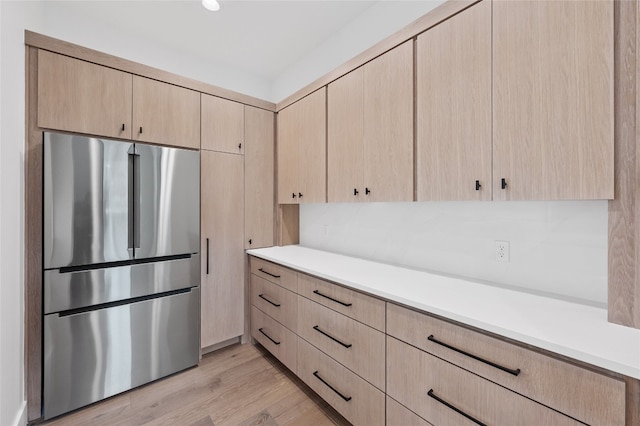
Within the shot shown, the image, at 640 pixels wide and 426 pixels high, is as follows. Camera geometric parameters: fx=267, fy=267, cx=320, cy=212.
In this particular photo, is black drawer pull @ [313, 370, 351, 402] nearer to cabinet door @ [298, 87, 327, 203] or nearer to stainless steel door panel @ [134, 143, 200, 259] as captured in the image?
cabinet door @ [298, 87, 327, 203]

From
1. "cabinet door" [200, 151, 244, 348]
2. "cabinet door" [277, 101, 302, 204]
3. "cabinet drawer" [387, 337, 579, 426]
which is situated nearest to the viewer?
"cabinet drawer" [387, 337, 579, 426]

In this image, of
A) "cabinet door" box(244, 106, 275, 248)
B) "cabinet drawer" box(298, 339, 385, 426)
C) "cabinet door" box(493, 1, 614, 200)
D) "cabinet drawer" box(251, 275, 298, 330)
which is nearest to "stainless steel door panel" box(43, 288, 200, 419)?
"cabinet drawer" box(251, 275, 298, 330)

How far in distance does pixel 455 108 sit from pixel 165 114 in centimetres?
217

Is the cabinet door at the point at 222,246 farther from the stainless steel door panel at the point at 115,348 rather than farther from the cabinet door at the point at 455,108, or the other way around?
the cabinet door at the point at 455,108

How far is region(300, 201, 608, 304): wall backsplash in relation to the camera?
1.21m

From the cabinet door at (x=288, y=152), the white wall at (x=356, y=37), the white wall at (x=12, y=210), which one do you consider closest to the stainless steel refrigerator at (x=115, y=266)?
the white wall at (x=12, y=210)

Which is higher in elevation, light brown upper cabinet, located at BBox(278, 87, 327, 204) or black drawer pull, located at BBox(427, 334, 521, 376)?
light brown upper cabinet, located at BBox(278, 87, 327, 204)

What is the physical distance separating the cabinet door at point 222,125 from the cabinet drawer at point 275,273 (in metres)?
1.11

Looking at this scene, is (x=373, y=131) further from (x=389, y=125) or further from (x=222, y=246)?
(x=222, y=246)

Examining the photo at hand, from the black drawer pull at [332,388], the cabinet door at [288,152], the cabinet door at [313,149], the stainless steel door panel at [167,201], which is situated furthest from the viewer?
the cabinet door at [288,152]

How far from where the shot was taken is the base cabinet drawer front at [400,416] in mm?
1231

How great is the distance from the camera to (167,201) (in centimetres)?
Result: 212

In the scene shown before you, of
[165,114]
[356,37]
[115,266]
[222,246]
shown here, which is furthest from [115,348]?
[356,37]

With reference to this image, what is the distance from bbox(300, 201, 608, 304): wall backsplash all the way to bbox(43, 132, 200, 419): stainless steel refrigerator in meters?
1.50
